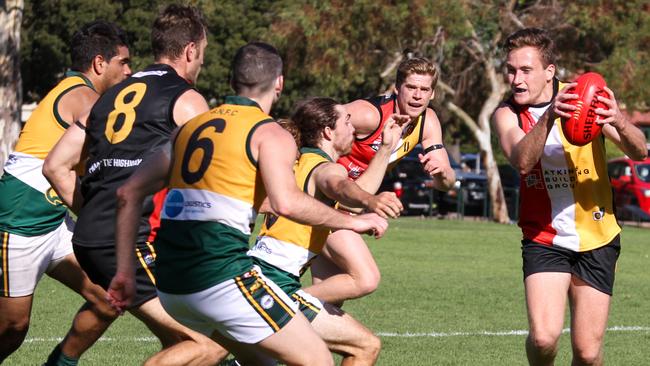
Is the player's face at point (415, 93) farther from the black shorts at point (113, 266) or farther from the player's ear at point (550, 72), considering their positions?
the black shorts at point (113, 266)

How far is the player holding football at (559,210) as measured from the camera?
22.3 feet

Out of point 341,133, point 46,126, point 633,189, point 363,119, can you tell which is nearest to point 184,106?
point 341,133

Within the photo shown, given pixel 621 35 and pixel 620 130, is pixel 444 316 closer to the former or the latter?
pixel 620 130

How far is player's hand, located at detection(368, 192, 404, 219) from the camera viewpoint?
5660mm

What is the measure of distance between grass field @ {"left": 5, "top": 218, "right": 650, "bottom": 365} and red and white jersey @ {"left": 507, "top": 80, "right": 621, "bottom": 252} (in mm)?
2072

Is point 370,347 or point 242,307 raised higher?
point 242,307

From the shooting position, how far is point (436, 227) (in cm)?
2627

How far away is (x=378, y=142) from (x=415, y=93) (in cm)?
46

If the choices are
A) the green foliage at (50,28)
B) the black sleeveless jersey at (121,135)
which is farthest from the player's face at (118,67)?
the green foliage at (50,28)

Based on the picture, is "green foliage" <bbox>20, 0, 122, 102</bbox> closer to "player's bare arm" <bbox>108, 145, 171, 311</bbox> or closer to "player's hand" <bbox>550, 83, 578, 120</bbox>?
"player's hand" <bbox>550, 83, 578, 120</bbox>

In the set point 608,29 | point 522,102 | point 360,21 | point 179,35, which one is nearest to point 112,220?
point 179,35

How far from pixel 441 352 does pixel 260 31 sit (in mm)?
34003

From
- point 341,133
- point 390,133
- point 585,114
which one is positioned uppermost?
point 585,114

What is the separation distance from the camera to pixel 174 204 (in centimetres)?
523
